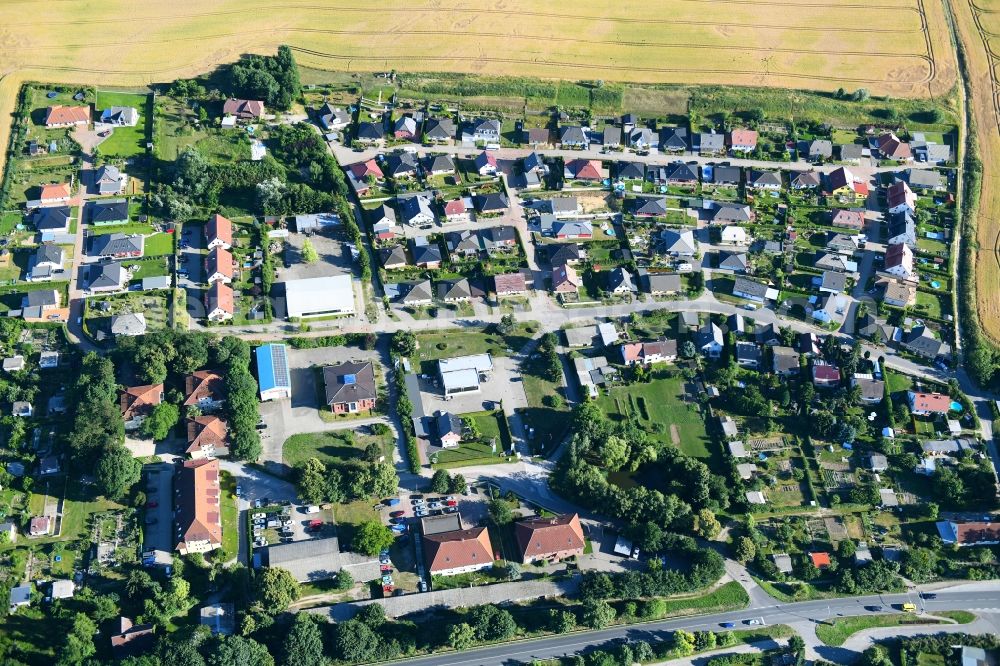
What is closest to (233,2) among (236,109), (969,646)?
(236,109)

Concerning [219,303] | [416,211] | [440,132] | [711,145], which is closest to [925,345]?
[711,145]

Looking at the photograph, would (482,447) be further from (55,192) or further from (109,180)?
(55,192)

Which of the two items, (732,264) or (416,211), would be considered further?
(416,211)

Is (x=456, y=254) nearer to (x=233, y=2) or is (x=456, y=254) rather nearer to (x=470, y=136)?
(x=470, y=136)

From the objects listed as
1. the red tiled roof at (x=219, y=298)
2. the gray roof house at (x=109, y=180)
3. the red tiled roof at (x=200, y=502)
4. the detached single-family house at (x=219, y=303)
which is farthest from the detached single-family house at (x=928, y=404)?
the gray roof house at (x=109, y=180)

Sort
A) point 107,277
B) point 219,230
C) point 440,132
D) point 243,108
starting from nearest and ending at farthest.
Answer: point 107,277, point 219,230, point 243,108, point 440,132

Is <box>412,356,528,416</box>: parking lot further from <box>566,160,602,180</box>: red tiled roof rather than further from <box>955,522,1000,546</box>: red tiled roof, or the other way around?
<box>955,522,1000,546</box>: red tiled roof

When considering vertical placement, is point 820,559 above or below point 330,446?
below

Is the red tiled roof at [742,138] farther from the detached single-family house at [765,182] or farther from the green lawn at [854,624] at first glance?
the green lawn at [854,624]
